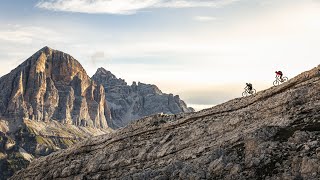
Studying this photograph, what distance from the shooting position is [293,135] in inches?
1384

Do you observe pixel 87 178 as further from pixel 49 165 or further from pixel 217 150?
pixel 217 150

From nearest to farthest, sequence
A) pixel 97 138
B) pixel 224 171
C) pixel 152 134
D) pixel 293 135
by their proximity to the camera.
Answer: pixel 293 135
pixel 224 171
pixel 152 134
pixel 97 138

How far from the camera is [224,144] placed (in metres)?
41.8

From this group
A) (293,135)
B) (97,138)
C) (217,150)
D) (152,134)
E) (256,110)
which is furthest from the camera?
(97,138)

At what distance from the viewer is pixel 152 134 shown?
5675 cm

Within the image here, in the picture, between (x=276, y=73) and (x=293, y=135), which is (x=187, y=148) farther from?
(x=276, y=73)

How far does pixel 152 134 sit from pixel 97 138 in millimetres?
13722

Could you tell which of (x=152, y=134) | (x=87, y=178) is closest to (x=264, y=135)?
(x=152, y=134)

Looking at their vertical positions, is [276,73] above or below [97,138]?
above

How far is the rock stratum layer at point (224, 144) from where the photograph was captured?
3409 centimetres

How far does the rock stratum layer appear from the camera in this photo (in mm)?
34094

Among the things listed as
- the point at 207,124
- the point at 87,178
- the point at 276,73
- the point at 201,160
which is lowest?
the point at 87,178

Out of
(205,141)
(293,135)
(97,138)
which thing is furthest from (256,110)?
(97,138)

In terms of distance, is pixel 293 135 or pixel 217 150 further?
pixel 217 150
